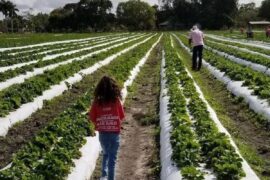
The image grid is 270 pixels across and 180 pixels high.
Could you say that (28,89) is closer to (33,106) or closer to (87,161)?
(33,106)

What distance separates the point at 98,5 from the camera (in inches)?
5138

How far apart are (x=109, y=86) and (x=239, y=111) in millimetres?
6558

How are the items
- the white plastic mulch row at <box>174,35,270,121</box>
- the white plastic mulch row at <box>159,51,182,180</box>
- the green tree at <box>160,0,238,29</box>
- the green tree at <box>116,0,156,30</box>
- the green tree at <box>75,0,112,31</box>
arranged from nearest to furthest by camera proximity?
the white plastic mulch row at <box>159,51,182,180</box> < the white plastic mulch row at <box>174,35,270,121</box> < the green tree at <box>160,0,238,29</box> < the green tree at <box>75,0,112,31</box> < the green tree at <box>116,0,156,30</box>

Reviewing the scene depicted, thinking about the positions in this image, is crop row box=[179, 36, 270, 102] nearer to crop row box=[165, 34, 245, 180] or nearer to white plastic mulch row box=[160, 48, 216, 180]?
crop row box=[165, 34, 245, 180]

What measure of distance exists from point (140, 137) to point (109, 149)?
3481mm

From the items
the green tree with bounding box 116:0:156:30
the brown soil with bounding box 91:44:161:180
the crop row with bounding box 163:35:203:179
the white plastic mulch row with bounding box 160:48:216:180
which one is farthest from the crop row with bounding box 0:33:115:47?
the green tree with bounding box 116:0:156:30

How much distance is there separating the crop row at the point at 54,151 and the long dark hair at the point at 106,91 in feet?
4.19

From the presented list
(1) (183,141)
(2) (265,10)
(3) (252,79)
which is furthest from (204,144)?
(2) (265,10)

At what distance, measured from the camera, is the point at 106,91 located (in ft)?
24.3

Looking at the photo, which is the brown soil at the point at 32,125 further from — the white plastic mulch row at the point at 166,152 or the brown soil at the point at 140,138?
the white plastic mulch row at the point at 166,152

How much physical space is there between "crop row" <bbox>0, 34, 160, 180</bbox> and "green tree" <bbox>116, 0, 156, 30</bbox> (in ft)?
407

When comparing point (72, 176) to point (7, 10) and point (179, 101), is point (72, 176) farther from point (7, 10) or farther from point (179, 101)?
point (7, 10)

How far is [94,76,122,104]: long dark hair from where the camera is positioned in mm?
7312

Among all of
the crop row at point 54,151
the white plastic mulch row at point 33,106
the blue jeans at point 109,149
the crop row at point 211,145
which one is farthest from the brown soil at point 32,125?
the crop row at point 211,145
